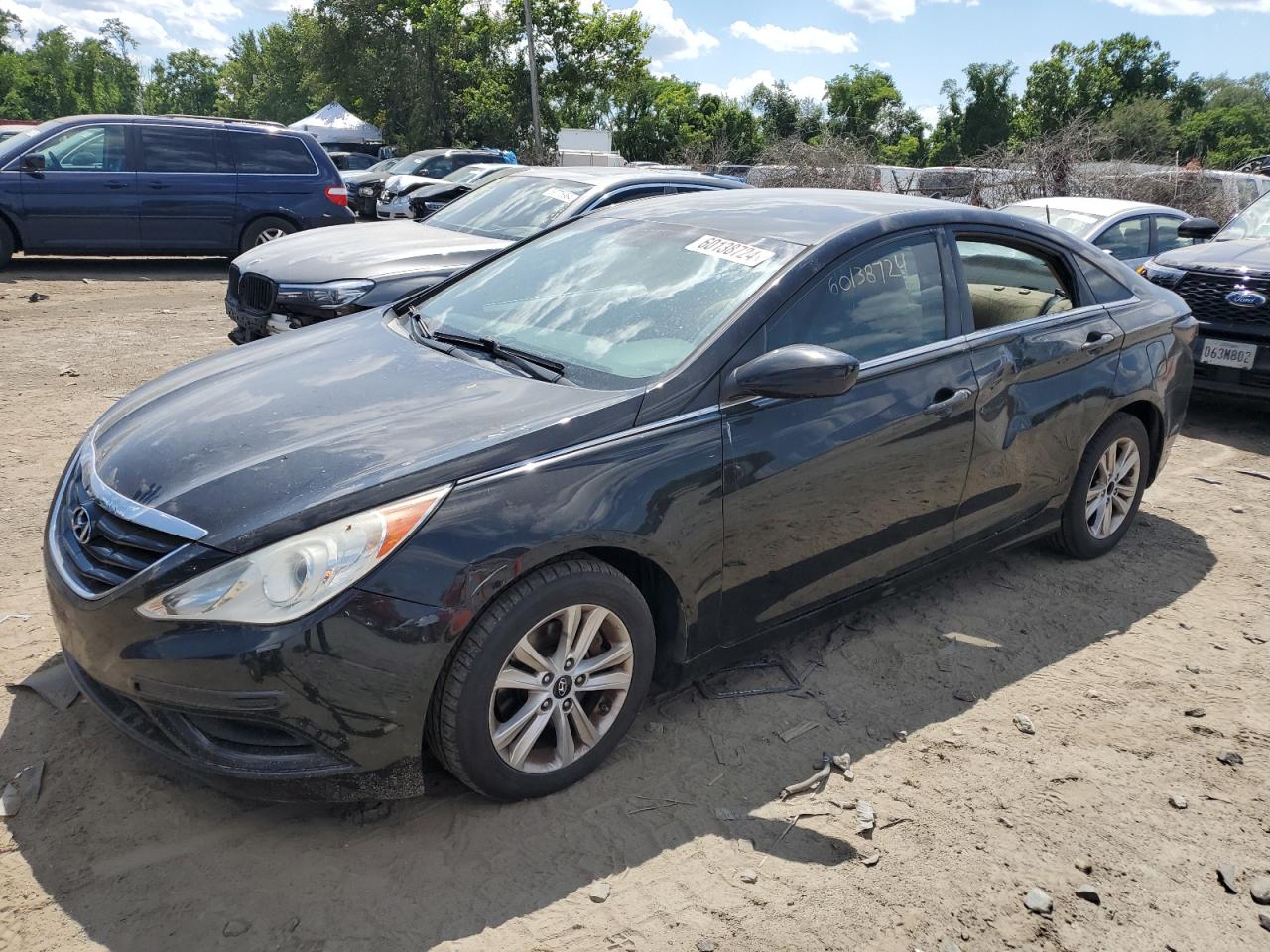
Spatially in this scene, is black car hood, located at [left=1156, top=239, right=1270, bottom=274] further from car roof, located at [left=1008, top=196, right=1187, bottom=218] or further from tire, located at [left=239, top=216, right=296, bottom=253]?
tire, located at [left=239, top=216, right=296, bottom=253]

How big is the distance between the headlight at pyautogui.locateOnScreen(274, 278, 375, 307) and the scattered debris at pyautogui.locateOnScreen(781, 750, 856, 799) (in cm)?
484

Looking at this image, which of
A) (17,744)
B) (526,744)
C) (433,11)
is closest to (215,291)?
(17,744)

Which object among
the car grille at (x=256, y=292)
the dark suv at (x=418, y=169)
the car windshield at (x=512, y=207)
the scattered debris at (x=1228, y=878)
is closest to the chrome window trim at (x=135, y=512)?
the scattered debris at (x=1228, y=878)

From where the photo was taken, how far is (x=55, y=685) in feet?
11.2

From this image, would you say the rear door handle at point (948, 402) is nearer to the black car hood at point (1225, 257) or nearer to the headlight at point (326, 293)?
the headlight at point (326, 293)

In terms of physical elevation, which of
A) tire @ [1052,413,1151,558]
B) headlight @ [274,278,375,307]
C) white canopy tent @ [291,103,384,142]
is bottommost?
tire @ [1052,413,1151,558]

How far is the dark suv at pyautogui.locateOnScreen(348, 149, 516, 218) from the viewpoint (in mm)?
21281

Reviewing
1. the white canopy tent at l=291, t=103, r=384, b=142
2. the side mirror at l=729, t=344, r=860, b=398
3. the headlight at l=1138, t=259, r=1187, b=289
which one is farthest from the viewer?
the white canopy tent at l=291, t=103, r=384, b=142

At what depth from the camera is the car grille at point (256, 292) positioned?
7.08 meters

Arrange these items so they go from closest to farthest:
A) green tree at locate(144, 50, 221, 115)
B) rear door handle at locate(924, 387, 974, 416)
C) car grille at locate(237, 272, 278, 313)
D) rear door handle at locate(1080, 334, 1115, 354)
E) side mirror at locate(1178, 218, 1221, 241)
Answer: rear door handle at locate(924, 387, 974, 416) < rear door handle at locate(1080, 334, 1115, 354) < car grille at locate(237, 272, 278, 313) < side mirror at locate(1178, 218, 1221, 241) < green tree at locate(144, 50, 221, 115)

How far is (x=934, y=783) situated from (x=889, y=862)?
0.44m

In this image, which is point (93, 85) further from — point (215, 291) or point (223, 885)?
point (223, 885)

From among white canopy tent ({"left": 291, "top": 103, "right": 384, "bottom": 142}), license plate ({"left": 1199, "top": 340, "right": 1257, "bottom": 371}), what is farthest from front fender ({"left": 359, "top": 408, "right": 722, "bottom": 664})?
white canopy tent ({"left": 291, "top": 103, "right": 384, "bottom": 142})

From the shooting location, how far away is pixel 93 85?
8550 cm
